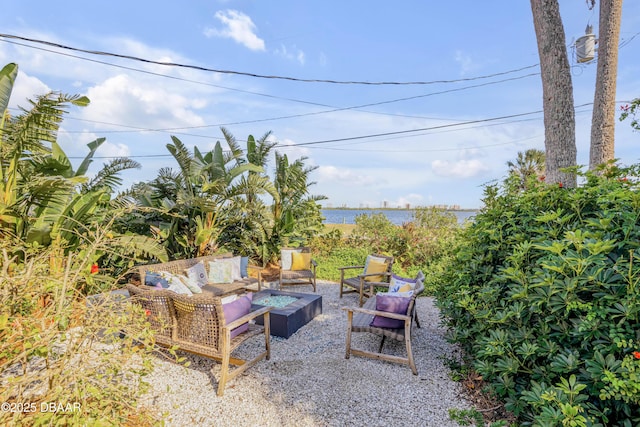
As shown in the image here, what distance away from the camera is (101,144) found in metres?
5.55

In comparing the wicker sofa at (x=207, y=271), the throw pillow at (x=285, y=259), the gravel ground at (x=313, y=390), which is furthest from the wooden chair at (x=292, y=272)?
the gravel ground at (x=313, y=390)

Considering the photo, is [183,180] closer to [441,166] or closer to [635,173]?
[635,173]

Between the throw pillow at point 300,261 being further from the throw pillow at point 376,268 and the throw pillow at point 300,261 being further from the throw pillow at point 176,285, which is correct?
the throw pillow at point 176,285

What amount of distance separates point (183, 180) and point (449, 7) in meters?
8.21

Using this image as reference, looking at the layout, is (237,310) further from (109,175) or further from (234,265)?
(109,175)

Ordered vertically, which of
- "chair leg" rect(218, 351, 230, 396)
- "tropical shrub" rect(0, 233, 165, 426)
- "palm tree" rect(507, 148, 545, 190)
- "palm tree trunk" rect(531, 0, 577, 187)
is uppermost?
"palm tree" rect(507, 148, 545, 190)

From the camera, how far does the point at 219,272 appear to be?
5.72 meters

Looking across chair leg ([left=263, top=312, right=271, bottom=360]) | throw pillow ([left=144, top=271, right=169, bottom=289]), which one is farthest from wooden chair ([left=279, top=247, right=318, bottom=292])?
chair leg ([left=263, top=312, right=271, bottom=360])

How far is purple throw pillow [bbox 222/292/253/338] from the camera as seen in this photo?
10.3ft

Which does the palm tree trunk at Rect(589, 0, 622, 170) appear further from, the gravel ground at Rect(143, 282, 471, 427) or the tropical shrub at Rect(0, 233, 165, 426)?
the tropical shrub at Rect(0, 233, 165, 426)

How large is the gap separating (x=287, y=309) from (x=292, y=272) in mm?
2258

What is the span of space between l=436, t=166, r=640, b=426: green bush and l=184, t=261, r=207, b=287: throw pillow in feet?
15.0

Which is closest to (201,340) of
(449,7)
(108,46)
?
(108,46)

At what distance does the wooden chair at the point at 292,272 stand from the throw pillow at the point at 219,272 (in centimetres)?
129
